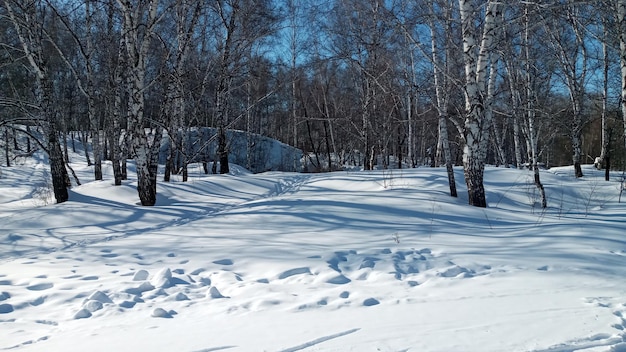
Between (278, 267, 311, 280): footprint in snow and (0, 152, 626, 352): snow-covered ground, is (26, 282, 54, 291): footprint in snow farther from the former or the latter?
(278, 267, 311, 280): footprint in snow

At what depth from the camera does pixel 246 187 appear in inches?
499

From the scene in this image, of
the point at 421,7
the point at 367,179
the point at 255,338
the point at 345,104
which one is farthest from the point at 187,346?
the point at 345,104

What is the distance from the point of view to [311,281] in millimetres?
3994

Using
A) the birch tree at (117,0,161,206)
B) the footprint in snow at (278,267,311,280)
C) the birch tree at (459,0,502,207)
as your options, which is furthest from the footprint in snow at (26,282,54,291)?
the birch tree at (459,0,502,207)

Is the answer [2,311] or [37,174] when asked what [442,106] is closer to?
[2,311]

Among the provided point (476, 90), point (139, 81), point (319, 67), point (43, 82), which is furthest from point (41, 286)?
point (319, 67)

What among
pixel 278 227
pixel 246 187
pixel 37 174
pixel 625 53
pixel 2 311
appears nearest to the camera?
pixel 2 311

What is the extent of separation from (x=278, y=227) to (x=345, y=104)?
2255 cm

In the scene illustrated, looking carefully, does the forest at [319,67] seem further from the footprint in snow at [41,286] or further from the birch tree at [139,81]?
the footprint in snow at [41,286]

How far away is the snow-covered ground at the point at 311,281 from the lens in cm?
275

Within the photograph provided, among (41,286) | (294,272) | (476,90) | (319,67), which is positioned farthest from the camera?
(319,67)

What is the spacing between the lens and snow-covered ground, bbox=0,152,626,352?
2.75m

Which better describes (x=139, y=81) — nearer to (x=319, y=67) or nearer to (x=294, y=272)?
(x=294, y=272)

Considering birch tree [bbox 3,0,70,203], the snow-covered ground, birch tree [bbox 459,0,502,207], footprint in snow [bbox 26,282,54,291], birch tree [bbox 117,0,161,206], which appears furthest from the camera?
birch tree [bbox 3,0,70,203]
